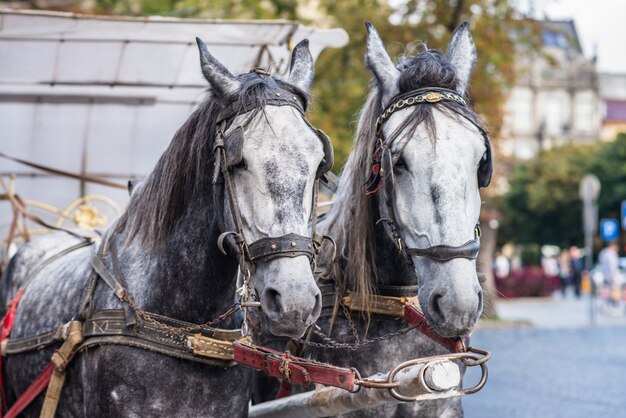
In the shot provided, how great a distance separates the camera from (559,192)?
64.9 meters

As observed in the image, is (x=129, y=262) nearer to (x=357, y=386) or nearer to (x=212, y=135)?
(x=212, y=135)

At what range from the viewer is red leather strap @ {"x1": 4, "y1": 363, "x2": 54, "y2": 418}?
15.1 ft

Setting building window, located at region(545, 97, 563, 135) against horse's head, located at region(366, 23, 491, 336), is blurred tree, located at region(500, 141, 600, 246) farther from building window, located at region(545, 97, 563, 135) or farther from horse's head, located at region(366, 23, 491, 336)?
horse's head, located at region(366, 23, 491, 336)

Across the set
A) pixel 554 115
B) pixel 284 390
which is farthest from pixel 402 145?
pixel 554 115

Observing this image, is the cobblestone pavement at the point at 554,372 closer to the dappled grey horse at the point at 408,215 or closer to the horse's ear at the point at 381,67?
the dappled grey horse at the point at 408,215

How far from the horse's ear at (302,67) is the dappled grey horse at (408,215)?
0.45 meters

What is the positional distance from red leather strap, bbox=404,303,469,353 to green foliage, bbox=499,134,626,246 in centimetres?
5664

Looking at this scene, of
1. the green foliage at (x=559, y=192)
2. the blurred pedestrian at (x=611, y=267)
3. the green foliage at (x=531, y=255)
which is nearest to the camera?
the blurred pedestrian at (x=611, y=267)

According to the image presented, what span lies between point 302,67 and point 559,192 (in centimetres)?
6249

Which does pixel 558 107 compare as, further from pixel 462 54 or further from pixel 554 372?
pixel 462 54

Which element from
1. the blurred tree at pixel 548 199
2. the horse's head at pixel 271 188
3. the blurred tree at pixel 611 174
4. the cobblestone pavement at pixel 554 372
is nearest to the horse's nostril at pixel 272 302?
Answer: the horse's head at pixel 271 188

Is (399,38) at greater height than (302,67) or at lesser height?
greater

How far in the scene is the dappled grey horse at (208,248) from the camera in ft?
12.5

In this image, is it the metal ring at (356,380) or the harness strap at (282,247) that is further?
the metal ring at (356,380)
